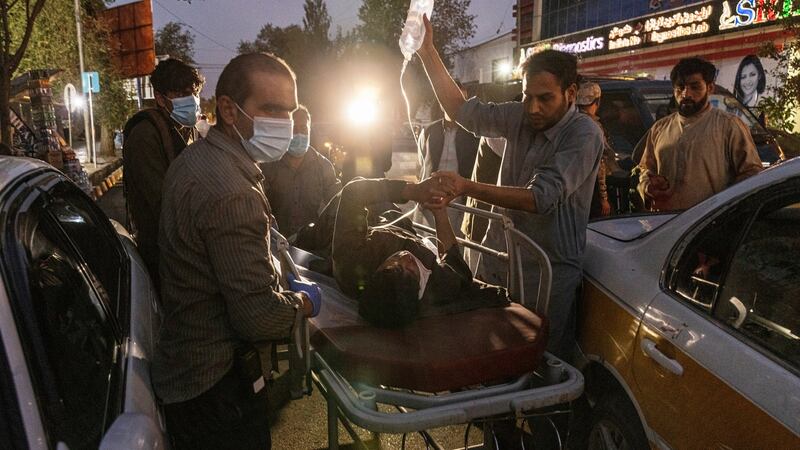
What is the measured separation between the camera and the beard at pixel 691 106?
384 centimetres

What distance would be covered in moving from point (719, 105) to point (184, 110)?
6.91 metres

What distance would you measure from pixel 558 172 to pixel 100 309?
1944 millimetres

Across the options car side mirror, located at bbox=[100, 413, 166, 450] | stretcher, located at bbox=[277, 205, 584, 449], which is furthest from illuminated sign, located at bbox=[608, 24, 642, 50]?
car side mirror, located at bbox=[100, 413, 166, 450]

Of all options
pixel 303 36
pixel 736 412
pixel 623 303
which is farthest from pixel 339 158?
pixel 303 36

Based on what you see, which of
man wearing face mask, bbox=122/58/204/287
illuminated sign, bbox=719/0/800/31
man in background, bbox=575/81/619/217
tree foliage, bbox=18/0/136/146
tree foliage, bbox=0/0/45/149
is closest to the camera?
man wearing face mask, bbox=122/58/204/287

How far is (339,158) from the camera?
10875mm

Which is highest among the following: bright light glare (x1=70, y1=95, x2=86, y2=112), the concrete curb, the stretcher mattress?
bright light glare (x1=70, y1=95, x2=86, y2=112)

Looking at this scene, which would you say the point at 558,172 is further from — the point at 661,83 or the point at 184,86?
the point at 661,83

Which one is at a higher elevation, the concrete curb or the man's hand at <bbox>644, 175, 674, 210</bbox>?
the man's hand at <bbox>644, 175, 674, 210</bbox>

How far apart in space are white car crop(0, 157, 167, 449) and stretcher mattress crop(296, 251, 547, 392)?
64 centimetres

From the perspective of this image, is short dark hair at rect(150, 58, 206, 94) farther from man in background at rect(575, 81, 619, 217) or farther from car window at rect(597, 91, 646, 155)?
car window at rect(597, 91, 646, 155)

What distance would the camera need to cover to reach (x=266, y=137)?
1977 mm

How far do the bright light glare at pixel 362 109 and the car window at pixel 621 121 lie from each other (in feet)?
10.2

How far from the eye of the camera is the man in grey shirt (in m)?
2.53
